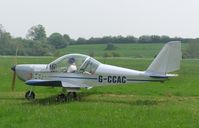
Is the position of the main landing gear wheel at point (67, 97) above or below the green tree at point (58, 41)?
below

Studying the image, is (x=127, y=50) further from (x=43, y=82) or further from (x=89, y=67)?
(x=43, y=82)

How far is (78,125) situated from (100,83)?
6.72 m

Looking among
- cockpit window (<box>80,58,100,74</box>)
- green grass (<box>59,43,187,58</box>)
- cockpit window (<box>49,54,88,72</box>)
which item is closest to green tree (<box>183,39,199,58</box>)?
green grass (<box>59,43,187,58</box>)

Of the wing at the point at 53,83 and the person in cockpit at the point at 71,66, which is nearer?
the wing at the point at 53,83

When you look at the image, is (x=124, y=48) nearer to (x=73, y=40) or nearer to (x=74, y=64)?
(x=73, y=40)

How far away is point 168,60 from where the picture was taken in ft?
50.8

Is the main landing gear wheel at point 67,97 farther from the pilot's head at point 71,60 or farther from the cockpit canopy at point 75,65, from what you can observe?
the pilot's head at point 71,60

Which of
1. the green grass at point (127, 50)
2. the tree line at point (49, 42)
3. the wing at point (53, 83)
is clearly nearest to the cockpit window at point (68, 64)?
the wing at point (53, 83)

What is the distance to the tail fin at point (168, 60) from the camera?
1542 centimetres

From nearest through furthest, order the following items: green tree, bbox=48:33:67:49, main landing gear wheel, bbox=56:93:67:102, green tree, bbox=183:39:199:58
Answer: main landing gear wheel, bbox=56:93:67:102 < green tree, bbox=183:39:199:58 < green tree, bbox=48:33:67:49

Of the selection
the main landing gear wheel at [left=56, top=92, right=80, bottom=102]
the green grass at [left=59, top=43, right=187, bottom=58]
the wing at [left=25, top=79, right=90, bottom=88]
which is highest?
the wing at [left=25, top=79, right=90, bottom=88]

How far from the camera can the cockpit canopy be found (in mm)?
16094

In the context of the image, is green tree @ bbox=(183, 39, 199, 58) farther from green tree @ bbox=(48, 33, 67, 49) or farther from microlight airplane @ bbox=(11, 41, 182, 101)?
microlight airplane @ bbox=(11, 41, 182, 101)

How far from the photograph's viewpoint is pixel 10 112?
11.4m
